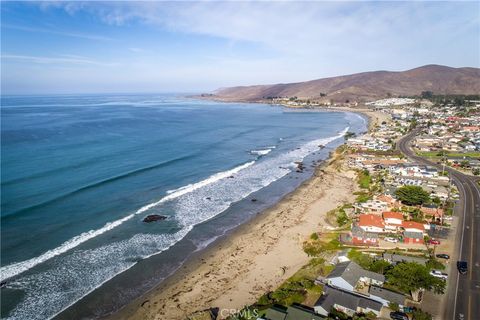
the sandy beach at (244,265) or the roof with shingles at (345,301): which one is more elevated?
the roof with shingles at (345,301)

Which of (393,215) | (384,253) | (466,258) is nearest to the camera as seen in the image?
(466,258)

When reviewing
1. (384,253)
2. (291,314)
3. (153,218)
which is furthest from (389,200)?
(153,218)

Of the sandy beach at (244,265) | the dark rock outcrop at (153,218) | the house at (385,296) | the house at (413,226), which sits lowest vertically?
the sandy beach at (244,265)

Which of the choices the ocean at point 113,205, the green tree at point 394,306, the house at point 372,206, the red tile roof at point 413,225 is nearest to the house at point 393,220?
the red tile roof at point 413,225

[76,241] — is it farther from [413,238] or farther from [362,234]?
[413,238]

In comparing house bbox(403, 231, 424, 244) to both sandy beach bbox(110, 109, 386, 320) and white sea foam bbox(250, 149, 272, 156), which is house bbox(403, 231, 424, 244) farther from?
white sea foam bbox(250, 149, 272, 156)

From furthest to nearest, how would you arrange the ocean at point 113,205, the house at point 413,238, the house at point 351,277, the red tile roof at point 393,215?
1. the red tile roof at point 393,215
2. the house at point 413,238
3. the ocean at point 113,205
4. the house at point 351,277

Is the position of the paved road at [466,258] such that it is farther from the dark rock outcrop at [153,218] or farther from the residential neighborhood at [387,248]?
the dark rock outcrop at [153,218]
